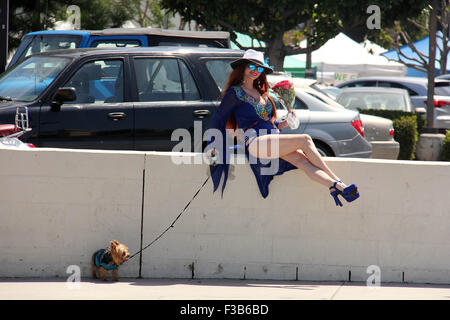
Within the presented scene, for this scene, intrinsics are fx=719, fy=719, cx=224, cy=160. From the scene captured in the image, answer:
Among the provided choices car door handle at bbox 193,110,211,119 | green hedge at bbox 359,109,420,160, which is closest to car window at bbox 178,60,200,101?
car door handle at bbox 193,110,211,119

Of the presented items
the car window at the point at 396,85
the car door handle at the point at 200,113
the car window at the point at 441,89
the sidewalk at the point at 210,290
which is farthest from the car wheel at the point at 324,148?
the car window at the point at 441,89

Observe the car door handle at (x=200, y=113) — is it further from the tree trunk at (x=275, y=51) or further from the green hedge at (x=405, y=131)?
the tree trunk at (x=275, y=51)

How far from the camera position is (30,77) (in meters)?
8.11

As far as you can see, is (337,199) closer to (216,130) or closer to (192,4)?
(216,130)

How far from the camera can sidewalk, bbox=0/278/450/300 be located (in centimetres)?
570

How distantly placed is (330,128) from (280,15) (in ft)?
27.6

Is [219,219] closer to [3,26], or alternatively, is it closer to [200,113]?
[200,113]

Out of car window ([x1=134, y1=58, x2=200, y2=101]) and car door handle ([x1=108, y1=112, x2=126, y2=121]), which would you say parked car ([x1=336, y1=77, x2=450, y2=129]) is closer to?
car window ([x1=134, y1=58, x2=200, y2=101])

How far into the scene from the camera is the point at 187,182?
6312 mm

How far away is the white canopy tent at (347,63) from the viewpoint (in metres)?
28.8

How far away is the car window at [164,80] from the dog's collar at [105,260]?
2414mm

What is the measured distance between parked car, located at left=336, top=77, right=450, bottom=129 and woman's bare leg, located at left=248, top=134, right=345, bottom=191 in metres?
10.0
